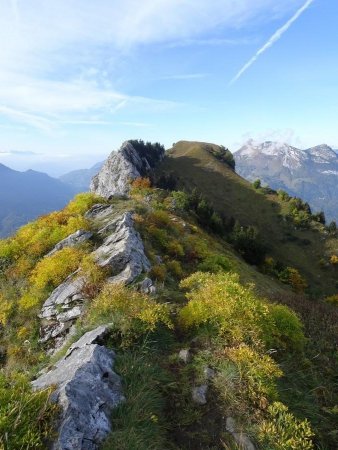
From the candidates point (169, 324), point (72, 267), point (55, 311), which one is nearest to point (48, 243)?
point (72, 267)

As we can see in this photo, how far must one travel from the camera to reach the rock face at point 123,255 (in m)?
14.5

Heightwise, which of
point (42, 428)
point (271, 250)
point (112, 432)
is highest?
point (42, 428)

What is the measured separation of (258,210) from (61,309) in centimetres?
12625

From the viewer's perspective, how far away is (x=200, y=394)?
7.92 meters

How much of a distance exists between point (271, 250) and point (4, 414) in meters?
113

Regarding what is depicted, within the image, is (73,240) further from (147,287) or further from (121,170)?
(121,170)

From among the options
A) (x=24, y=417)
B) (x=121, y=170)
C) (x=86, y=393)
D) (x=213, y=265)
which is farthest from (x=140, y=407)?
(x=121, y=170)

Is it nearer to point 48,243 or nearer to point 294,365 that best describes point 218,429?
point 294,365

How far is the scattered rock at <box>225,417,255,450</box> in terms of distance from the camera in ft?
21.7

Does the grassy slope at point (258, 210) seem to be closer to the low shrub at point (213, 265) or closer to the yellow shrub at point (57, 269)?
the low shrub at point (213, 265)

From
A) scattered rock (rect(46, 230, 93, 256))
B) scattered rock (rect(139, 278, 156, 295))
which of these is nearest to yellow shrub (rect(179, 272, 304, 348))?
scattered rock (rect(139, 278, 156, 295))

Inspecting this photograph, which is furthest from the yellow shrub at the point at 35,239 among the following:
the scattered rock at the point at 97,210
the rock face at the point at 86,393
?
the rock face at the point at 86,393

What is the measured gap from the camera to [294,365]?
31.3ft

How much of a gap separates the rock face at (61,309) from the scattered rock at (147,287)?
7.25ft
